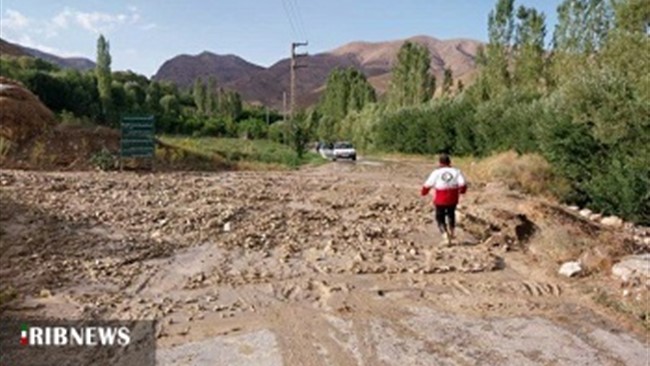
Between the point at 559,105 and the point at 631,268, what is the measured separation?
10251 millimetres

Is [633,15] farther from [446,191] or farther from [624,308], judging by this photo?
[624,308]

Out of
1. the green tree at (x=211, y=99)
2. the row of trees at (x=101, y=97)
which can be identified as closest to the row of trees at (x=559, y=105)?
the row of trees at (x=101, y=97)

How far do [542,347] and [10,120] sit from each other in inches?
717

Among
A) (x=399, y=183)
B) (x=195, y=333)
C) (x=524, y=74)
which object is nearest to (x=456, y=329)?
(x=195, y=333)

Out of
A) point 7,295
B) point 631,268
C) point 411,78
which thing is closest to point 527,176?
point 631,268

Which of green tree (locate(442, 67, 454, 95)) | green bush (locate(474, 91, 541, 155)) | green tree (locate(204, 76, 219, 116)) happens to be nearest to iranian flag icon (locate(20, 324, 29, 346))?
green bush (locate(474, 91, 541, 155))

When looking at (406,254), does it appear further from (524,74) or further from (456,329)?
(524,74)

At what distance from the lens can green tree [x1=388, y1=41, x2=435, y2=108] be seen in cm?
5250

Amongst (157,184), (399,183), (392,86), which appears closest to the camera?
(157,184)

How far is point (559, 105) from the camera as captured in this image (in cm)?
1736

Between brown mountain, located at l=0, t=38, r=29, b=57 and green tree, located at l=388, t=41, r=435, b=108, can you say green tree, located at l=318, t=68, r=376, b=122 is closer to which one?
green tree, located at l=388, t=41, r=435, b=108

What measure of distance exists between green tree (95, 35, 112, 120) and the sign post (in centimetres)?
5182

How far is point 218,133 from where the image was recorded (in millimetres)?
71000

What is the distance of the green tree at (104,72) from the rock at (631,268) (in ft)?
216
